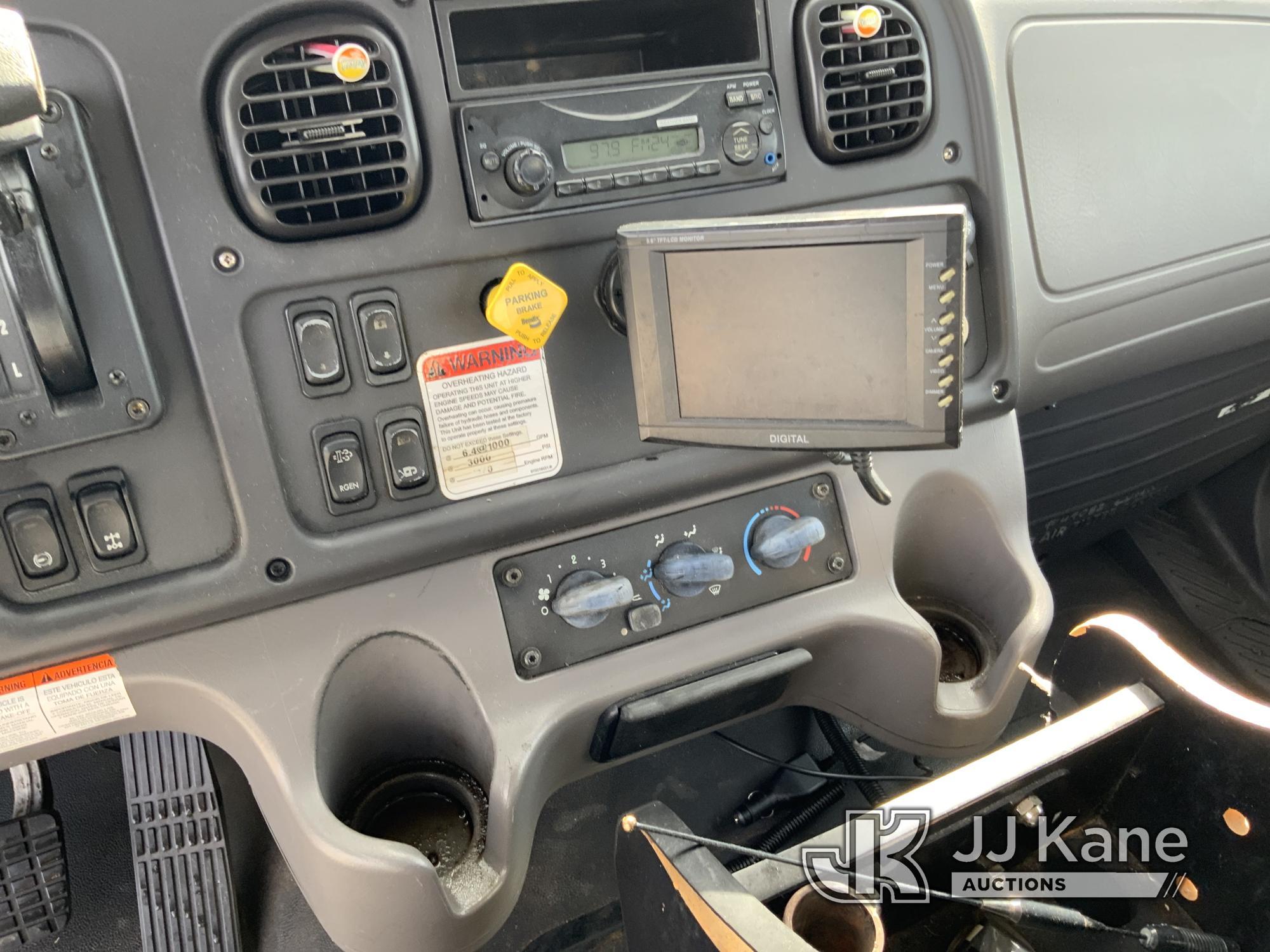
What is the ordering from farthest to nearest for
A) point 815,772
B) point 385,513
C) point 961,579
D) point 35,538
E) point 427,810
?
point 815,772 → point 961,579 → point 427,810 → point 385,513 → point 35,538

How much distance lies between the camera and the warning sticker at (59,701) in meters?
0.78

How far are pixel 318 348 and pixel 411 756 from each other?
0.45m

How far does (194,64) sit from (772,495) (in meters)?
0.68

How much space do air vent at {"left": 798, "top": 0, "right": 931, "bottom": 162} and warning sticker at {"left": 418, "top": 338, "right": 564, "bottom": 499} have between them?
0.38 m

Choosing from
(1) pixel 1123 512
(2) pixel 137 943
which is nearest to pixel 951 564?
(1) pixel 1123 512

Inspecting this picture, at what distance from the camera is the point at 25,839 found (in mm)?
1193

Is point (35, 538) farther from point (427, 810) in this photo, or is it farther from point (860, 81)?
point (860, 81)

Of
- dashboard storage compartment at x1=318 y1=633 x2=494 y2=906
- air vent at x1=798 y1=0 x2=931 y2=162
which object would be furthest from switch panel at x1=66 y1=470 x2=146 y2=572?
air vent at x1=798 y1=0 x2=931 y2=162

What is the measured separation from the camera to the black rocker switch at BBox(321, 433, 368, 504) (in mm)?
801

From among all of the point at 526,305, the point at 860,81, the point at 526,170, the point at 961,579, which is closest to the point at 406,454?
the point at 526,305

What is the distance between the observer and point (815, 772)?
138 cm

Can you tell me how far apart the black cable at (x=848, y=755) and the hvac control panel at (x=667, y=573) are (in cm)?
54

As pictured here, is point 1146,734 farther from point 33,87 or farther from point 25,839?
point 25,839

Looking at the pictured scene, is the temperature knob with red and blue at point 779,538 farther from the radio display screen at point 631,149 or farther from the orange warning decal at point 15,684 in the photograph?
the orange warning decal at point 15,684
